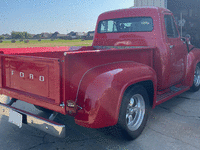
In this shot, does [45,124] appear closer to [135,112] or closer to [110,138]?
[110,138]

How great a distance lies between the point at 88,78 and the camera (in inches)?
99.4

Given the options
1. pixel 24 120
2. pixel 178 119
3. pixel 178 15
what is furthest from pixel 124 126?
pixel 178 15

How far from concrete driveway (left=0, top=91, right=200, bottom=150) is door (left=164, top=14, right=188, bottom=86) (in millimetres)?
860

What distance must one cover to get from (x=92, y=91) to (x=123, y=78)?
489 mm

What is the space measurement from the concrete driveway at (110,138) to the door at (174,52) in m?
0.86

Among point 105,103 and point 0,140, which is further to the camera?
point 0,140

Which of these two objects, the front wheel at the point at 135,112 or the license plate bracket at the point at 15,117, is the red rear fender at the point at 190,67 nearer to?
the front wheel at the point at 135,112

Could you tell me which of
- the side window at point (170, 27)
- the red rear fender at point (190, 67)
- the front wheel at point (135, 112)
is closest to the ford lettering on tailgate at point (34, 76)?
the front wheel at point (135, 112)

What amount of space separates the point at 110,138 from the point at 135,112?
0.54 m

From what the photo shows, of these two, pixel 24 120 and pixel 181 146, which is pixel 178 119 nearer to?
pixel 181 146

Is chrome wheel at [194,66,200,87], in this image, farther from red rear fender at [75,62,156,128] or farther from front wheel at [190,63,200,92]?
red rear fender at [75,62,156,128]

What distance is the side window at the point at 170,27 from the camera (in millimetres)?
4311

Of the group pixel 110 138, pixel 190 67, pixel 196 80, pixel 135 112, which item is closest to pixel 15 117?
pixel 110 138

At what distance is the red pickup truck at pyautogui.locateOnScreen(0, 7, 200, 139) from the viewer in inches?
95.7
